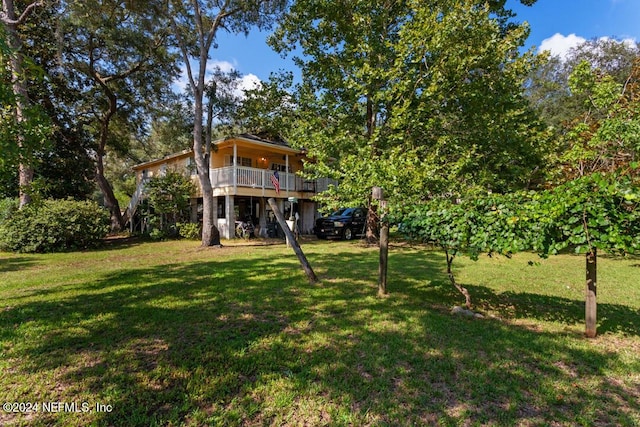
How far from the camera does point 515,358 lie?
10.1ft

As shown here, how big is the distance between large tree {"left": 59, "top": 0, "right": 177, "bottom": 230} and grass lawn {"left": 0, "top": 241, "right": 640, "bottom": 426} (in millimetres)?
12042

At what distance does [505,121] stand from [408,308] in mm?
8578

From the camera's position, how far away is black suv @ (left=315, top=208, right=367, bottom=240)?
15367mm

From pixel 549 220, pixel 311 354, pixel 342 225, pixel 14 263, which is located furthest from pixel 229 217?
pixel 549 220

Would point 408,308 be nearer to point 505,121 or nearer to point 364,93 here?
point 364,93

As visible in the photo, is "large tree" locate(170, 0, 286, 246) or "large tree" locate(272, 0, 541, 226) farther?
"large tree" locate(170, 0, 286, 246)

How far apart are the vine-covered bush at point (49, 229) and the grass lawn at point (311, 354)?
221 inches

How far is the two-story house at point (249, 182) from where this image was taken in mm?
15188

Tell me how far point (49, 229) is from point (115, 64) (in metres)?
10.7

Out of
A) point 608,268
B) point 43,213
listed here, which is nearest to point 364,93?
point 608,268

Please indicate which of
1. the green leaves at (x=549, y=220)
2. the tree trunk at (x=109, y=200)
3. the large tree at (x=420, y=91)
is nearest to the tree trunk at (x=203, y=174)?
the large tree at (x=420, y=91)

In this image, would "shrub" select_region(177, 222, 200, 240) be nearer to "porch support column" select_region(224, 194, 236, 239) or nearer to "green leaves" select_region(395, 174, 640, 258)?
"porch support column" select_region(224, 194, 236, 239)

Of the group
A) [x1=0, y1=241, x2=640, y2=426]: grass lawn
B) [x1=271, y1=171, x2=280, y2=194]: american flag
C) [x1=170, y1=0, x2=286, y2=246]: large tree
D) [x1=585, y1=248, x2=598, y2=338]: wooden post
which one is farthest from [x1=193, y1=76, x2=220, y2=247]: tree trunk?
[x1=585, y1=248, x2=598, y2=338]: wooden post

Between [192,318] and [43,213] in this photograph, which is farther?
[43,213]
